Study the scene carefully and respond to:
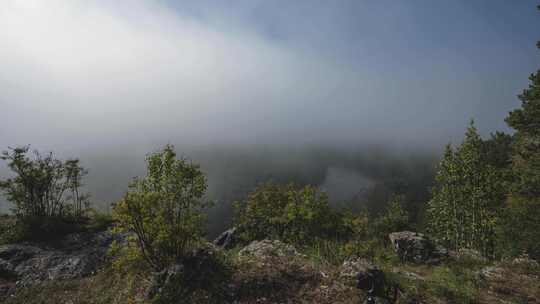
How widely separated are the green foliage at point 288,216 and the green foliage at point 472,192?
13.7m

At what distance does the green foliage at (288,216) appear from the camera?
50.2ft

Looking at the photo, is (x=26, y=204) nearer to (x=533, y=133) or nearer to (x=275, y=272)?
(x=275, y=272)

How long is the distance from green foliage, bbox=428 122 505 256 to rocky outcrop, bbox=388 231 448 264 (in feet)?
36.8

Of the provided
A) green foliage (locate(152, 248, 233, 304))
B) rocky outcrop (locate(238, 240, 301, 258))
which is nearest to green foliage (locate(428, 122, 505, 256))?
rocky outcrop (locate(238, 240, 301, 258))

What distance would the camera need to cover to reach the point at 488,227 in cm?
2448

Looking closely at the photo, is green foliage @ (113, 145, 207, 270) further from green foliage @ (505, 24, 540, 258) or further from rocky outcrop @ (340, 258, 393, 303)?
green foliage @ (505, 24, 540, 258)

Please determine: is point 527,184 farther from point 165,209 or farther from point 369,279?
point 165,209

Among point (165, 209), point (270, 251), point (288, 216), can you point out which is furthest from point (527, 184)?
point (165, 209)

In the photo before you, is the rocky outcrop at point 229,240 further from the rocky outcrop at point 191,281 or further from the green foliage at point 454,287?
the green foliage at point 454,287

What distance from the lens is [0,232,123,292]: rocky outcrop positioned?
1110cm

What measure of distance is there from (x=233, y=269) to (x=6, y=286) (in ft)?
29.4

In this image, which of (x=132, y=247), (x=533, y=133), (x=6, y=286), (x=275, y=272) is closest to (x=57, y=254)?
(x=6, y=286)

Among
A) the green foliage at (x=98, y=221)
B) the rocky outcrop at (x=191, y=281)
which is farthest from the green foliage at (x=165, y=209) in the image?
the green foliage at (x=98, y=221)

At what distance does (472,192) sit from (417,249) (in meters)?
14.1
